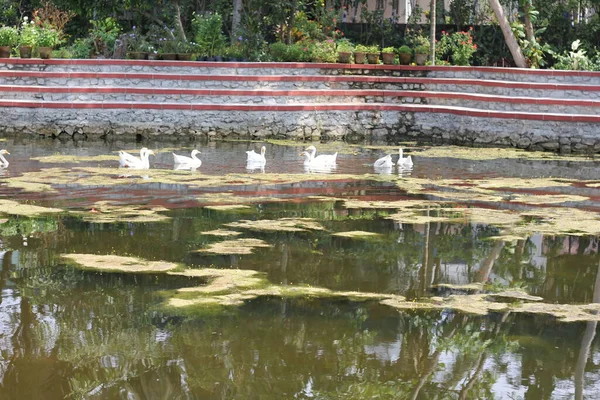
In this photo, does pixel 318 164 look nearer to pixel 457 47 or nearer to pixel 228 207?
pixel 228 207

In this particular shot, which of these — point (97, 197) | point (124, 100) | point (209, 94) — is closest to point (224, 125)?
point (209, 94)

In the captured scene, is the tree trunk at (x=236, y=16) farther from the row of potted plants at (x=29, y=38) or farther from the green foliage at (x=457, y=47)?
the green foliage at (x=457, y=47)

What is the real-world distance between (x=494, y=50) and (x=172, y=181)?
12558 mm

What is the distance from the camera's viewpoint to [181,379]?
5785mm

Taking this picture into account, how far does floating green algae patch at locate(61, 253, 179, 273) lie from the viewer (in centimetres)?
824

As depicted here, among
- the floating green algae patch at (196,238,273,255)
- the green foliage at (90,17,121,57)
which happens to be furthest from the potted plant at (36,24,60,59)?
the floating green algae patch at (196,238,273,255)

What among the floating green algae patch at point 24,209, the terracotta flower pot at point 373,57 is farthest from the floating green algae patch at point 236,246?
the terracotta flower pot at point 373,57

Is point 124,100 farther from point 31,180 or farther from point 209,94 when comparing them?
point 31,180

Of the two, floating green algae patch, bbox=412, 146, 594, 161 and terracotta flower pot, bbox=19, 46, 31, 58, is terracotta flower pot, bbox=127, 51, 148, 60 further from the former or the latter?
floating green algae patch, bbox=412, 146, 594, 161

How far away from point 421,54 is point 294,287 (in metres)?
14.7

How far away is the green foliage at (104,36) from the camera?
2241 cm

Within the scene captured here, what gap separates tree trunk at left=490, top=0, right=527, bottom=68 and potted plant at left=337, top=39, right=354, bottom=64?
315cm

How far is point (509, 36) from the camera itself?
2136cm

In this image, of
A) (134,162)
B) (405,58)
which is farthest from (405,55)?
(134,162)
